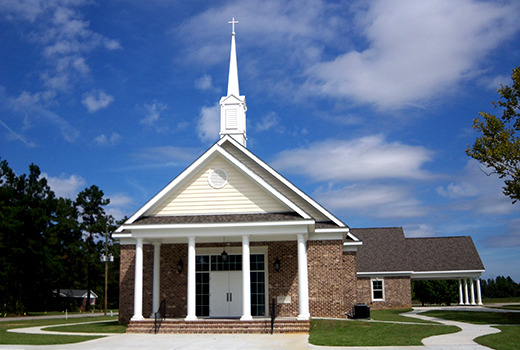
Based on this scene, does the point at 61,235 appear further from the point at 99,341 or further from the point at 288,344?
the point at 288,344

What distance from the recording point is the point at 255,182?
69.3 ft

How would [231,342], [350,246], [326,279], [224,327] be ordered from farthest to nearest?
[350,246]
[326,279]
[224,327]
[231,342]

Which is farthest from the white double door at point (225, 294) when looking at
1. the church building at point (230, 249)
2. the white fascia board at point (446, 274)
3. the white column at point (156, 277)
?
the white fascia board at point (446, 274)

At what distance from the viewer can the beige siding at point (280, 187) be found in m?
22.7

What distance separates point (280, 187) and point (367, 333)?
8.58m

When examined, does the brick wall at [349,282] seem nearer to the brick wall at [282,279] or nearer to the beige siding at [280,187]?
the brick wall at [282,279]

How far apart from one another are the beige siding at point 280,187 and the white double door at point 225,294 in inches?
161

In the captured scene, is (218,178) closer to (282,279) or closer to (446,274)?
(282,279)

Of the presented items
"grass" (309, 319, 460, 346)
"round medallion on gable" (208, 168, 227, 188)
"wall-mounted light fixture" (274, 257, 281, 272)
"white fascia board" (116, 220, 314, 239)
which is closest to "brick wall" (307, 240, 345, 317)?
"wall-mounted light fixture" (274, 257, 281, 272)

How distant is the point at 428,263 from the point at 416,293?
11.0 meters

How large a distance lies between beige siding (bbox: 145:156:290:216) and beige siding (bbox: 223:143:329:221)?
212 centimetres

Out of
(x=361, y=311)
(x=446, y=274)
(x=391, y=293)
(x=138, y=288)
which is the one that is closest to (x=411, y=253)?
(x=446, y=274)

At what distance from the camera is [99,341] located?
16109mm

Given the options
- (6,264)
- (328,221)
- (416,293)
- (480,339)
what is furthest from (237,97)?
(416,293)
